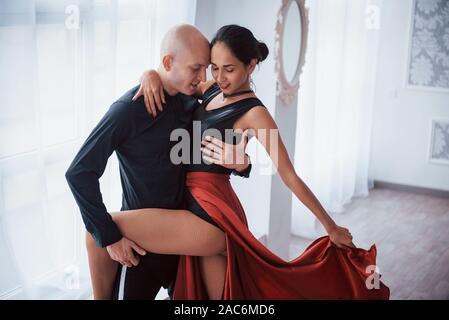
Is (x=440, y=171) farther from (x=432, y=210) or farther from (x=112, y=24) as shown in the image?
(x=112, y=24)

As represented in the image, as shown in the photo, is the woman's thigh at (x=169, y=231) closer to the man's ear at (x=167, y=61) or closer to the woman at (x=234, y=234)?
the woman at (x=234, y=234)

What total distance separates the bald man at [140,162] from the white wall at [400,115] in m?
3.83


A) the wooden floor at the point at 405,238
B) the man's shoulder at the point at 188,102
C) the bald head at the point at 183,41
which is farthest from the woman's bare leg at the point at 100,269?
the wooden floor at the point at 405,238

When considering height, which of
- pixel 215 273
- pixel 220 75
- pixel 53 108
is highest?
pixel 220 75

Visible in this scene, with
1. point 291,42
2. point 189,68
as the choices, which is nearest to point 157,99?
point 189,68

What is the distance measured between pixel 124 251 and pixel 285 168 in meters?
0.54

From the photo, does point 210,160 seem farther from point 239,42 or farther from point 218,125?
point 239,42

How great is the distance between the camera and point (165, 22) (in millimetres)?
2678

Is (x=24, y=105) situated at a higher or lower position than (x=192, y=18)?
lower

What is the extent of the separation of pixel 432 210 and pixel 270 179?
88.9 inches

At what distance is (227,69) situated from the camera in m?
1.83

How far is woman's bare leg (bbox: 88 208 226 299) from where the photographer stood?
180cm

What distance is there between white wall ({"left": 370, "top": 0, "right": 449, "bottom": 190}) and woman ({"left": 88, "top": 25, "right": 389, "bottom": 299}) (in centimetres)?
376

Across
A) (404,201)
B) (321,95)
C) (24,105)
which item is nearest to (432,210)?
(404,201)
